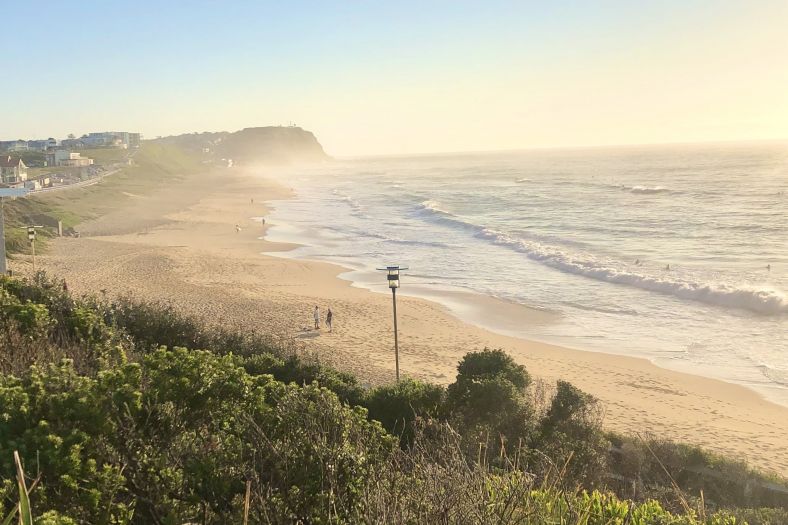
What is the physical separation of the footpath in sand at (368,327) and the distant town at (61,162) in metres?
8.32

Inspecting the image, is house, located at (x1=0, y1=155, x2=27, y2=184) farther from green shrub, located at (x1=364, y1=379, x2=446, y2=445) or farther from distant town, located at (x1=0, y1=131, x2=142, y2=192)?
green shrub, located at (x1=364, y1=379, x2=446, y2=445)

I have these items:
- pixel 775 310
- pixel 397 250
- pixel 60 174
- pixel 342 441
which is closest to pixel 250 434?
pixel 342 441

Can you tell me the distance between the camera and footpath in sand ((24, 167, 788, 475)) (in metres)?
14.2

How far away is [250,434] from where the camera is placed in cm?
529

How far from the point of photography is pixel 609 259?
32844mm

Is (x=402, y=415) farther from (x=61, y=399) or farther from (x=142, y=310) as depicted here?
(x=142, y=310)

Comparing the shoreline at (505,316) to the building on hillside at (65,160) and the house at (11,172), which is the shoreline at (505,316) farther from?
the building on hillside at (65,160)

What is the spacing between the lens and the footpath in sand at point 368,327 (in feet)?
46.7

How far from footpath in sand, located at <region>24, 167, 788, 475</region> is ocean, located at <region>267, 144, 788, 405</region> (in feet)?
4.25

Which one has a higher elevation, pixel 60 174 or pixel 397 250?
pixel 60 174

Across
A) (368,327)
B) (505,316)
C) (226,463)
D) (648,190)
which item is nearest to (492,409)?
(226,463)

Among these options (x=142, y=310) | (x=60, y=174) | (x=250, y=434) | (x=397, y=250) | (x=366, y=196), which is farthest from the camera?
(x=60, y=174)

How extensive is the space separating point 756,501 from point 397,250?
1121 inches

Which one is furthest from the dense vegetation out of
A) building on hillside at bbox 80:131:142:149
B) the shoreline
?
building on hillside at bbox 80:131:142:149
